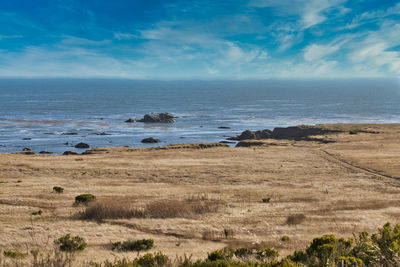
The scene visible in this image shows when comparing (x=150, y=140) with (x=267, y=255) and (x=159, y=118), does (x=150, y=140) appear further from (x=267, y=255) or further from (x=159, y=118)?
(x=267, y=255)

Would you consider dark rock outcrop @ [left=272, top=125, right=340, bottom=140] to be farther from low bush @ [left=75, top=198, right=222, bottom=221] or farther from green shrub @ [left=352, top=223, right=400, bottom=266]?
green shrub @ [left=352, top=223, right=400, bottom=266]

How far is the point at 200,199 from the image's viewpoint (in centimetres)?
2823

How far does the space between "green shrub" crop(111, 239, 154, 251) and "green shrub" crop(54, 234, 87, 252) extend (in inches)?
60.4

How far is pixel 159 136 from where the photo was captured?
305ft

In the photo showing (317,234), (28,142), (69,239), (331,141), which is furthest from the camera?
(28,142)

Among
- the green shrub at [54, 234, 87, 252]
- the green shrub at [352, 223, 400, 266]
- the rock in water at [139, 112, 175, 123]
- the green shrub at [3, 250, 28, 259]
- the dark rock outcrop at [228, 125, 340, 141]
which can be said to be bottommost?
the green shrub at [54, 234, 87, 252]

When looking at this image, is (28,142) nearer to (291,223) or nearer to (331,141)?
(331,141)

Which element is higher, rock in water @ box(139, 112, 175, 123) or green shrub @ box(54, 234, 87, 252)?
rock in water @ box(139, 112, 175, 123)

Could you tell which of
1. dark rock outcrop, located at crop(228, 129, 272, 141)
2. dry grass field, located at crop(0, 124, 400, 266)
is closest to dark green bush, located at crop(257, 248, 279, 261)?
dry grass field, located at crop(0, 124, 400, 266)

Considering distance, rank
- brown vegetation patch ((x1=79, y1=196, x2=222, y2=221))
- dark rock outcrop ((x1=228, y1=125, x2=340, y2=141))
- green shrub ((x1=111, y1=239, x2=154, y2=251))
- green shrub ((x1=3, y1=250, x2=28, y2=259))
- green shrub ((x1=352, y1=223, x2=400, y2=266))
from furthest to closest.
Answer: dark rock outcrop ((x1=228, y1=125, x2=340, y2=141)) → brown vegetation patch ((x1=79, y1=196, x2=222, y2=221)) → green shrub ((x1=111, y1=239, x2=154, y2=251)) → green shrub ((x1=3, y1=250, x2=28, y2=259)) → green shrub ((x1=352, y1=223, x2=400, y2=266))

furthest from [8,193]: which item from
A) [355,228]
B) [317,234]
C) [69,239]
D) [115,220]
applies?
[355,228]

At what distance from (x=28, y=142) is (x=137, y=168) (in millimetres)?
49324

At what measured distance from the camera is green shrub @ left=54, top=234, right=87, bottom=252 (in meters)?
16.8

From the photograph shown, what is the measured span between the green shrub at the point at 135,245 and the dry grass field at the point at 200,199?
43 cm
